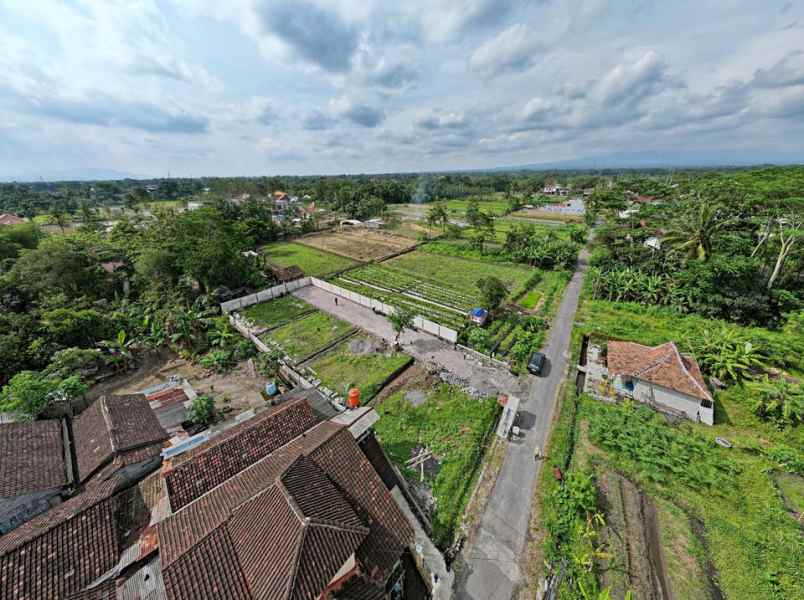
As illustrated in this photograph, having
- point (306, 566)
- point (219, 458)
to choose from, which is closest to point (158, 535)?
point (219, 458)

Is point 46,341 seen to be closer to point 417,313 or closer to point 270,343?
point 270,343

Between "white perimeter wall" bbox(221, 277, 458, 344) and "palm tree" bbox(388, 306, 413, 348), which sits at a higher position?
"palm tree" bbox(388, 306, 413, 348)

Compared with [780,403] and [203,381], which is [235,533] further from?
[780,403]

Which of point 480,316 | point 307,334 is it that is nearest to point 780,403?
point 480,316

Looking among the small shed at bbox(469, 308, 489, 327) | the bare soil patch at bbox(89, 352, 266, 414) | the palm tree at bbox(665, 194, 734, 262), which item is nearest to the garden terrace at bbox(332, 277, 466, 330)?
the small shed at bbox(469, 308, 489, 327)

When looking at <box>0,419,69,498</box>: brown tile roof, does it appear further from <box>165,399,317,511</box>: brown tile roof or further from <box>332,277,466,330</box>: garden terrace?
<box>332,277,466,330</box>: garden terrace

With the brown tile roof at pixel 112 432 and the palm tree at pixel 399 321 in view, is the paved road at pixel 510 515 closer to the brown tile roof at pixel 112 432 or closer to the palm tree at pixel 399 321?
the palm tree at pixel 399 321
